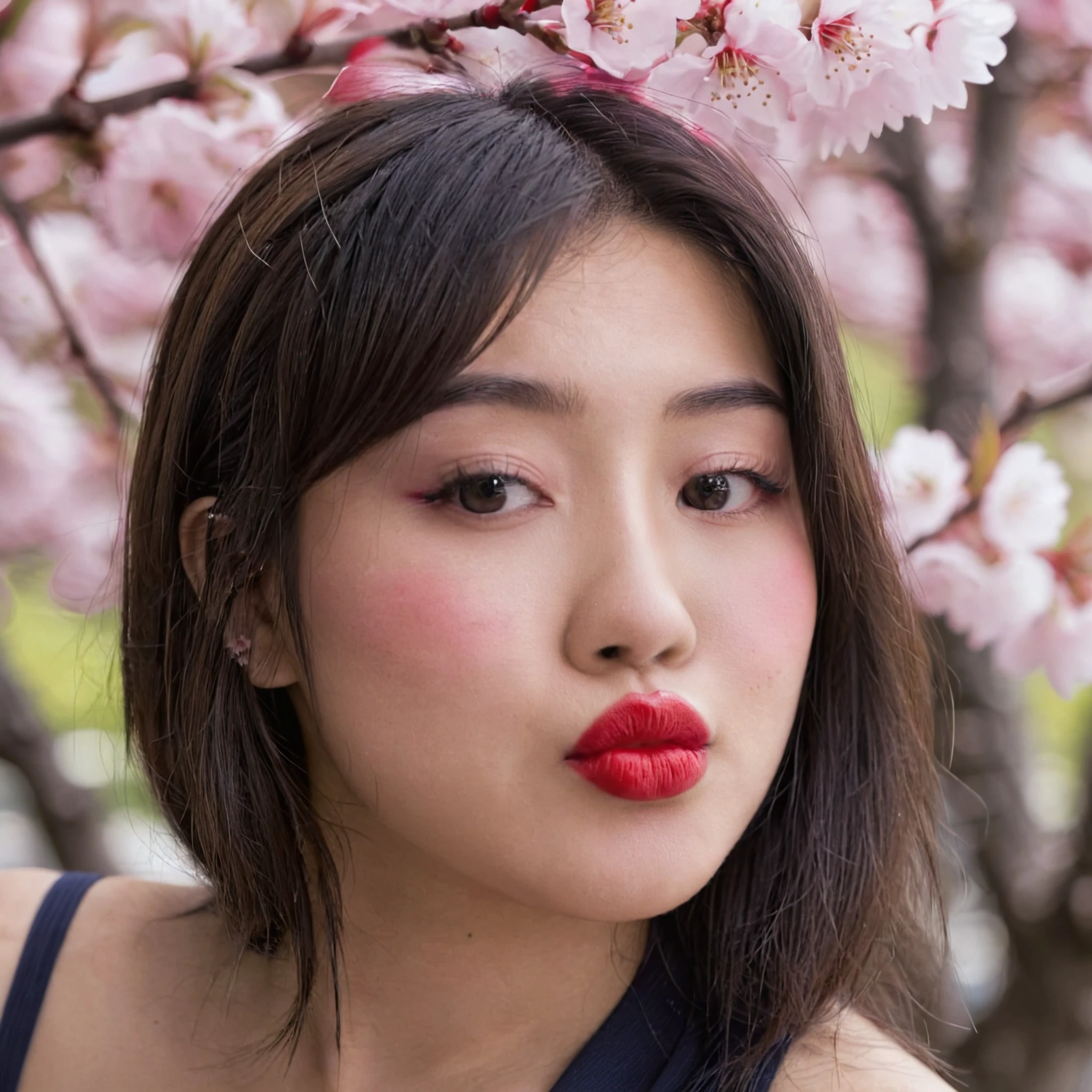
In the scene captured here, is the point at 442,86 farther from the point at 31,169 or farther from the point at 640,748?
the point at 31,169

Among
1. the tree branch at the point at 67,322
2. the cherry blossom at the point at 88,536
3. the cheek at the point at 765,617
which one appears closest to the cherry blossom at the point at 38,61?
the tree branch at the point at 67,322

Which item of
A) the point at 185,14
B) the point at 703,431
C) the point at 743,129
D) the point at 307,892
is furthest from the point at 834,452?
the point at 185,14

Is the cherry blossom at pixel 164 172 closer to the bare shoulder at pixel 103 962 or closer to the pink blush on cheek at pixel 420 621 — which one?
the pink blush on cheek at pixel 420 621

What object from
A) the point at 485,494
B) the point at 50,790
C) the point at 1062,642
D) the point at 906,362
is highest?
the point at 485,494

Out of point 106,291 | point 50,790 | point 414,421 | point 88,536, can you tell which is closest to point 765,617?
point 414,421

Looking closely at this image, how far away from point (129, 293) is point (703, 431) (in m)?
1.19

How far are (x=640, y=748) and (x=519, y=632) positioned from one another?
137mm

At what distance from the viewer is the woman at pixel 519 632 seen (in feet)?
3.67

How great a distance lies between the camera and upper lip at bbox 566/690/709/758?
1107mm

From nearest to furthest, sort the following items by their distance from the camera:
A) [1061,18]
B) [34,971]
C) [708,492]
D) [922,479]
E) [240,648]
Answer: [708,492]
[240,648]
[34,971]
[922,479]
[1061,18]

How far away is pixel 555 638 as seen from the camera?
1.11m

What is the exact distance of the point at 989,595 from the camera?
5.52 feet

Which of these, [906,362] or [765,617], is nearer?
[765,617]

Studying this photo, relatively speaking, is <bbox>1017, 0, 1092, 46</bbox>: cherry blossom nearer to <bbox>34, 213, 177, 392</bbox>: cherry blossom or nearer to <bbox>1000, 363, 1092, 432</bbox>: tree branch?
<bbox>1000, 363, 1092, 432</bbox>: tree branch
